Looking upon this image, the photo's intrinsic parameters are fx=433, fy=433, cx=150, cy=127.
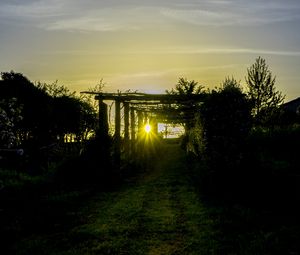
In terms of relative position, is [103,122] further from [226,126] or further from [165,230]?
[165,230]

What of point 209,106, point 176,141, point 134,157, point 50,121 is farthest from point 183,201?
point 176,141

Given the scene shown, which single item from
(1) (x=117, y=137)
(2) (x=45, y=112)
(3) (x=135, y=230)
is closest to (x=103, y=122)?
(1) (x=117, y=137)

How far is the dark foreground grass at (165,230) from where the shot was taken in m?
6.67

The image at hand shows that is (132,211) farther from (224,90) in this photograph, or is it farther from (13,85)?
(13,85)

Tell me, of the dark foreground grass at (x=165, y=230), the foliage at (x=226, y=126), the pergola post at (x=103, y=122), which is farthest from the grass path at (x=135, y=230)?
the pergola post at (x=103, y=122)

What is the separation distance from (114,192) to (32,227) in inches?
205

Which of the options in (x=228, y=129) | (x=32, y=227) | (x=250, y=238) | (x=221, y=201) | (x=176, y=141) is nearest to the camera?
(x=250, y=238)

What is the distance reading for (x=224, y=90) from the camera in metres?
13.9

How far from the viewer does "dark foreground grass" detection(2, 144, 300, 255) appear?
6672 millimetres

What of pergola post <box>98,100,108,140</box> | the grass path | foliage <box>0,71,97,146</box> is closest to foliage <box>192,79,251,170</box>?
the grass path

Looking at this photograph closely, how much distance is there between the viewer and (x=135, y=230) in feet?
26.2

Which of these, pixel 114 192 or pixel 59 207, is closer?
pixel 59 207

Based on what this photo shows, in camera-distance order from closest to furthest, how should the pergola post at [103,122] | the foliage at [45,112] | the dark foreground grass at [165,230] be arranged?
the dark foreground grass at [165,230], the pergola post at [103,122], the foliage at [45,112]

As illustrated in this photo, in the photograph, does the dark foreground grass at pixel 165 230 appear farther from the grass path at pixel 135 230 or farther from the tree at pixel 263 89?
the tree at pixel 263 89
